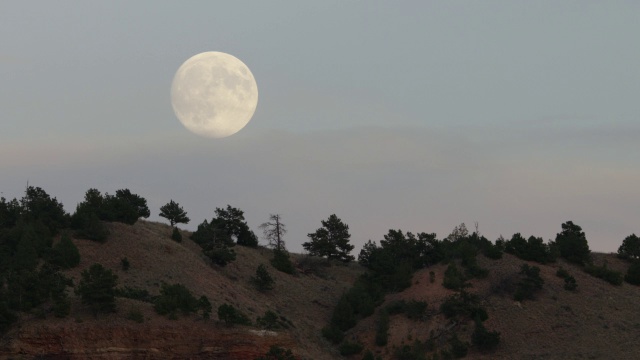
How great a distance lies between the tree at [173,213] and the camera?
346ft

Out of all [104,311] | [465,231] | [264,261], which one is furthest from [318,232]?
[104,311]

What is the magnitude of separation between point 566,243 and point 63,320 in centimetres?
6086

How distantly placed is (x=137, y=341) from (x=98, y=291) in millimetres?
5052

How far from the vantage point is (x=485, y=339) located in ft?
269

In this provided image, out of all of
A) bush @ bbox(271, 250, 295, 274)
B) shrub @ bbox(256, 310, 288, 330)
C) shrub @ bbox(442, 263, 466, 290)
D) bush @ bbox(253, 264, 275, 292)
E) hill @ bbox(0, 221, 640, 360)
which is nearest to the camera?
hill @ bbox(0, 221, 640, 360)

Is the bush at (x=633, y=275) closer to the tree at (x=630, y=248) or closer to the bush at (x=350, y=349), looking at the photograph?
the tree at (x=630, y=248)

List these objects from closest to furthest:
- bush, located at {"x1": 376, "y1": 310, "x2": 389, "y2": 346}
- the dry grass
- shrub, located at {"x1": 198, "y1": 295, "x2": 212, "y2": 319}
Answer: shrub, located at {"x1": 198, "y1": 295, "x2": 212, "y2": 319} < the dry grass < bush, located at {"x1": 376, "y1": 310, "x2": 389, "y2": 346}

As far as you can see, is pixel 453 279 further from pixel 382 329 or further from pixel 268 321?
pixel 268 321

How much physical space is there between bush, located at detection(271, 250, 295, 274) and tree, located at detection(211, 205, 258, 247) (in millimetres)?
5327

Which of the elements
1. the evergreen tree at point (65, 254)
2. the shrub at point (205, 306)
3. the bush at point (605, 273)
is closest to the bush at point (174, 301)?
the shrub at point (205, 306)

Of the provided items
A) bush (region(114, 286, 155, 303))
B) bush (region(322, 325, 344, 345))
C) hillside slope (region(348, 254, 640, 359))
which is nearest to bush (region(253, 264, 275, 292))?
bush (region(322, 325, 344, 345))

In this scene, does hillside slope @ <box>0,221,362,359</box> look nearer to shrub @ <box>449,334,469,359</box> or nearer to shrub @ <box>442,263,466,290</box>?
shrub @ <box>449,334,469,359</box>

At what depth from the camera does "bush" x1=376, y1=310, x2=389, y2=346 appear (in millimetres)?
85688

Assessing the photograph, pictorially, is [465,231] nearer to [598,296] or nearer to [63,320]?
[598,296]
